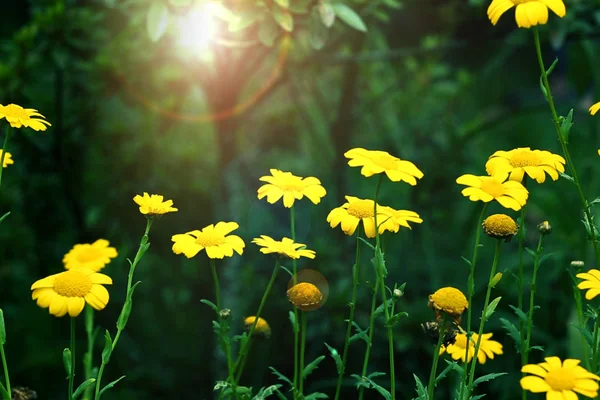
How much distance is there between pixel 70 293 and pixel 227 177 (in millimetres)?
1523

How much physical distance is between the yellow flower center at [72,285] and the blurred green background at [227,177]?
3.76 ft

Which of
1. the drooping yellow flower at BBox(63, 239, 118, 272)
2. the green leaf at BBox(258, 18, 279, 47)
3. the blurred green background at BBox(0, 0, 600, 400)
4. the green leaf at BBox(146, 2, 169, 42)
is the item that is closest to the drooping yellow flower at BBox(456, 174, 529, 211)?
the drooping yellow flower at BBox(63, 239, 118, 272)

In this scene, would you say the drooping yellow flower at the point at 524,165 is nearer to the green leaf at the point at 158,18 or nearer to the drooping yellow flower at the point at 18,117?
the drooping yellow flower at the point at 18,117

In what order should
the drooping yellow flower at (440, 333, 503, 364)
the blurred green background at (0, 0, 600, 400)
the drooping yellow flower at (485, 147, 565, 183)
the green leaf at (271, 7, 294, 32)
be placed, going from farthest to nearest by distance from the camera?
the blurred green background at (0, 0, 600, 400) < the green leaf at (271, 7, 294, 32) < the drooping yellow flower at (440, 333, 503, 364) < the drooping yellow flower at (485, 147, 565, 183)

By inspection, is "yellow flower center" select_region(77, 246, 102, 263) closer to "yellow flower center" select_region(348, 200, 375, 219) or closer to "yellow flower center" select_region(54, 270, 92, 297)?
"yellow flower center" select_region(54, 270, 92, 297)

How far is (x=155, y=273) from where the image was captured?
2.87 m

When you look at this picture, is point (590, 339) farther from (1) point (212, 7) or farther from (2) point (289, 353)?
(2) point (289, 353)

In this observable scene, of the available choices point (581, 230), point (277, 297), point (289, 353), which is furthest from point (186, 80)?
point (581, 230)

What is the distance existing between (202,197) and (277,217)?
28.9 inches

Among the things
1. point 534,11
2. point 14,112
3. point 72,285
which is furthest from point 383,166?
point 14,112

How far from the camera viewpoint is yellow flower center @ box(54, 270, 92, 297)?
3.12ft

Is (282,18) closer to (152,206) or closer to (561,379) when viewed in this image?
(152,206)

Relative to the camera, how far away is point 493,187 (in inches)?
40.4

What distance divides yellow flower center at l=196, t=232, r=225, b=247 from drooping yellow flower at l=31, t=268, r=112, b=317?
0.49 ft
